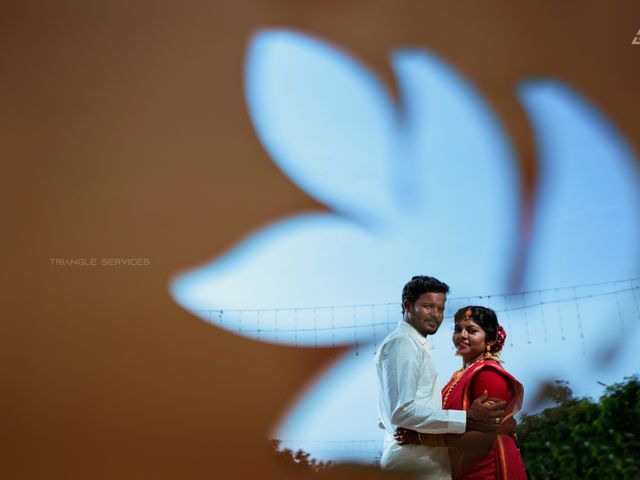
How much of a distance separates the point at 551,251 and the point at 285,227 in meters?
1.33

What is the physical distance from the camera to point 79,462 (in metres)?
3.60

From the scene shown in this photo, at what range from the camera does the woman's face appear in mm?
3334

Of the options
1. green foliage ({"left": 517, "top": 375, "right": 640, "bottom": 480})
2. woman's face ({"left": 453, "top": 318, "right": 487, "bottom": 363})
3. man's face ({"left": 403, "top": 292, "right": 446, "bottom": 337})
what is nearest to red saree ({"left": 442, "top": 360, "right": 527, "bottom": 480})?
woman's face ({"left": 453, "top": 318, "right": 487, "bottom": 363})

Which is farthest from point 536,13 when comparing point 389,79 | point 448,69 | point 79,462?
point 79,462

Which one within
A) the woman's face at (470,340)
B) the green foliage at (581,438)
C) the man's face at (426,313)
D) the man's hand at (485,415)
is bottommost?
the green foliage at (581,438)

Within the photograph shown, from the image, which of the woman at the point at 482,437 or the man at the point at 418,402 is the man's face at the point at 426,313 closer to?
the man at the point at 418,402

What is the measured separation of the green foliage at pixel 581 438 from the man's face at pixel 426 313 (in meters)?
0.90

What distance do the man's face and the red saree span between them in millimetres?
234

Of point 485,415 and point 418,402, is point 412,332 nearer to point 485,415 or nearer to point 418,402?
point 418,402

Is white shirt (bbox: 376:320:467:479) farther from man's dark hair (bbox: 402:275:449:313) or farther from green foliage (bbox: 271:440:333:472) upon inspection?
green foliage (bbox: 271:440:333:472)

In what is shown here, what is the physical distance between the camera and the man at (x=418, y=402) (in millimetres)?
3018

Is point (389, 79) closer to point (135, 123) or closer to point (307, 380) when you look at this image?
point (135, 123)

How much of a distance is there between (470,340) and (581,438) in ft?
3.10

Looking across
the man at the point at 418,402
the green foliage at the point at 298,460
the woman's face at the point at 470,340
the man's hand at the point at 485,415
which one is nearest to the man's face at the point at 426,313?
the man at the point at 418,402
